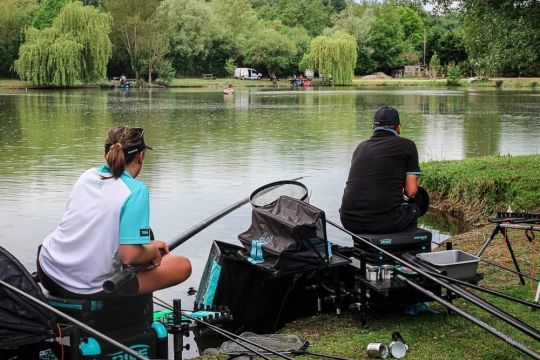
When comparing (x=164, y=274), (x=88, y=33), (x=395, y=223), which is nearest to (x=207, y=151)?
(x=395, y=223)

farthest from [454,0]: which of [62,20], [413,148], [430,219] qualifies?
[62,20]

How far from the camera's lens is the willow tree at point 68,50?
2318 inches

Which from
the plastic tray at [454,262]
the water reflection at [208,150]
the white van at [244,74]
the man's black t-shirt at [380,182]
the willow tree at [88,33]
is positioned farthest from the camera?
the white van at [244,74]

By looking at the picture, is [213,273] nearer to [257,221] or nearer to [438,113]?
[257,221]

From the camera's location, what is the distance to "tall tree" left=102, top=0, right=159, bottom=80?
3078 inches

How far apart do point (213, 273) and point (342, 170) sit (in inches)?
415

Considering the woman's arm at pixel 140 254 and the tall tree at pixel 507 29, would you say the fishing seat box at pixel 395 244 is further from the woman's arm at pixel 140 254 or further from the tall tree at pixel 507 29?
the tall tree at pixel 507 29

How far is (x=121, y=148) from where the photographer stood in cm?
418

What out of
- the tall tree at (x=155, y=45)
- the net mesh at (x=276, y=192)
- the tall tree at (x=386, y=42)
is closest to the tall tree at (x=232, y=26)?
the tall tree at (x=155, y=45)

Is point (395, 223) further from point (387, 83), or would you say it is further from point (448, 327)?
point (387, 83)

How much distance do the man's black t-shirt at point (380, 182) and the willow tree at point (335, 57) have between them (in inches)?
2792

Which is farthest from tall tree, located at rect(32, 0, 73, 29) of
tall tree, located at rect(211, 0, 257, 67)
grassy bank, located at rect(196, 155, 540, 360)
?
grassy bank, located at rect(196, 155, 540, 360)

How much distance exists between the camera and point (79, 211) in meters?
4.11

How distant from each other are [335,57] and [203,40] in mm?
16665
